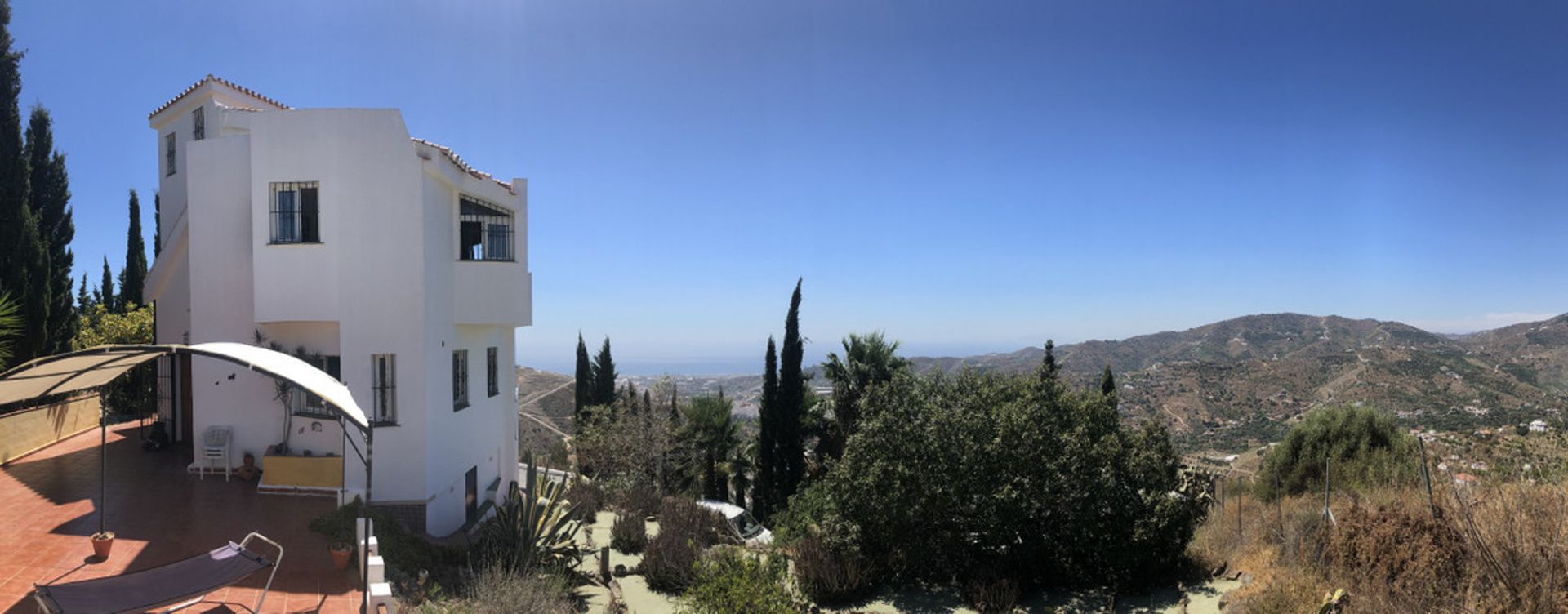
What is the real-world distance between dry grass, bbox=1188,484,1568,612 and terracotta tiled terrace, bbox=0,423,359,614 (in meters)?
10.9

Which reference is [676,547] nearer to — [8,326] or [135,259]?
[8,326]

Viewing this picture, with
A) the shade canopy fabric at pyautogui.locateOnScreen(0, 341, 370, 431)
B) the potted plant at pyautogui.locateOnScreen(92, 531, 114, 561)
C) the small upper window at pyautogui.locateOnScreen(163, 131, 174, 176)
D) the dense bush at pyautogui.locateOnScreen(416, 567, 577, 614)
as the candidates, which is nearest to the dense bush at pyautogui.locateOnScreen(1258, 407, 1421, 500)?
the dense bush at pyautogui.locateOnScreen(416, 567, 577, 614)

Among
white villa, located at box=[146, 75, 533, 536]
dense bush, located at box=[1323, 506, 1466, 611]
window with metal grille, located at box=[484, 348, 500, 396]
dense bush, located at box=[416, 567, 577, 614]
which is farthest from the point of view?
window with metal grille, located at box=[484, 348, 500, 396]

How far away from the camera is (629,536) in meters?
15.6

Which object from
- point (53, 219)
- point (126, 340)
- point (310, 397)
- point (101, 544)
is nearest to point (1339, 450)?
point (310, 397)

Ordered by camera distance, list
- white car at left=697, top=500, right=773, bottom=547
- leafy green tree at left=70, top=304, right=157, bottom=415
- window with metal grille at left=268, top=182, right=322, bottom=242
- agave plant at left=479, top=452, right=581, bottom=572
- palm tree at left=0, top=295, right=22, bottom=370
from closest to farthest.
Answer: agave plant at left=479, top=452, right=581, bottom=572
window with metal grille at left=268, top=182, right=322, bottom=242
palm tree at left=0, top=295, right=22, bottom=370
leafy green tree at left=70, top=304, right=157, bottom=415
white car at left=697, top=500, right=773, bottom=547

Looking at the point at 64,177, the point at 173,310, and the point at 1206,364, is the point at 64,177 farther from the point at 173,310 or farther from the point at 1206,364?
the point at 1206,364

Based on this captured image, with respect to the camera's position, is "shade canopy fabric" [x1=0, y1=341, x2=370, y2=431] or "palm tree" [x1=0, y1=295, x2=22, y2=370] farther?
"palm tree" [x1=0, y1=295, x2=22, y2=370]

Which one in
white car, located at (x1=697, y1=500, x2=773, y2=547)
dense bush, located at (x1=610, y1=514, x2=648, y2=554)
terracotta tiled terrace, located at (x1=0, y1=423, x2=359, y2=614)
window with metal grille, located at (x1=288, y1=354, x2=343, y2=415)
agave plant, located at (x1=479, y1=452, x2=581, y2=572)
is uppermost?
window with metal grille, located at (x1=288, y1=354, x2=343, y2=415)

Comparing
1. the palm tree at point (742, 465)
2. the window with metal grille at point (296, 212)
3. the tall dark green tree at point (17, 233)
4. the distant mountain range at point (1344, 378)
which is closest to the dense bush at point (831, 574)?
the distant mountain range at point (1344, 378)

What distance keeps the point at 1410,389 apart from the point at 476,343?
1646 inches

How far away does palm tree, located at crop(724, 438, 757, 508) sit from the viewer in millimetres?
24375

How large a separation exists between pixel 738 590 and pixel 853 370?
14231 mm

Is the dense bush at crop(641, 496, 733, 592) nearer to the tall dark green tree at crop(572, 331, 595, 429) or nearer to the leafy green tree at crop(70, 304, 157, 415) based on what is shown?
the leafy green tree at crop(70, 304, 157, 415)
